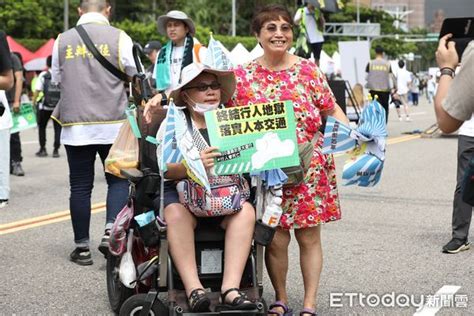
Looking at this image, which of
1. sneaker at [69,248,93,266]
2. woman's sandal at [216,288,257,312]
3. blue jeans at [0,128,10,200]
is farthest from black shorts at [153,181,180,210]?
blue jeans at [0,128,10,200]

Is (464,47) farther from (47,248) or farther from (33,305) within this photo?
(47,248)

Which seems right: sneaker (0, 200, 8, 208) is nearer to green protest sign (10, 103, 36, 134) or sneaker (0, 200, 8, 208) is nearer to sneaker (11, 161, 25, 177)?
green protest sign (10, 103, 36, 134)

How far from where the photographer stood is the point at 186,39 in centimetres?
898

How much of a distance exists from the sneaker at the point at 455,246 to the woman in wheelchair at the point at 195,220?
9.70 ft

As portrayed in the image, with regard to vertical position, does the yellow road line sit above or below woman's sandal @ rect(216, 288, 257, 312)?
below

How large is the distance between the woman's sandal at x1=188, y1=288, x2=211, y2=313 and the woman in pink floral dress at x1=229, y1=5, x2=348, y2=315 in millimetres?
687

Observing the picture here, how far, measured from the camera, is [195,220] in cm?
508

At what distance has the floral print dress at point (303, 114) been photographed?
5.37 metres

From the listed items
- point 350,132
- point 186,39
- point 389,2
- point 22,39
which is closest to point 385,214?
point 186,39

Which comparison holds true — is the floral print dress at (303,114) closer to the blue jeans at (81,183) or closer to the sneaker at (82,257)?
the blue jeans at (81,183)

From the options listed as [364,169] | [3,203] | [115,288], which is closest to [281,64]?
[364,169]

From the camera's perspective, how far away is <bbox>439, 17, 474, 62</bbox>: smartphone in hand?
4441mm

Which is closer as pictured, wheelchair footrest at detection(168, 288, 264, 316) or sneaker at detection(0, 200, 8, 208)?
wheelchair footrest at detection(168, 288, 264, 316)

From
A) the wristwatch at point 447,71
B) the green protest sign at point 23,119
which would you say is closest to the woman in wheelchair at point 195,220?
the wristwatch at point 447,71
